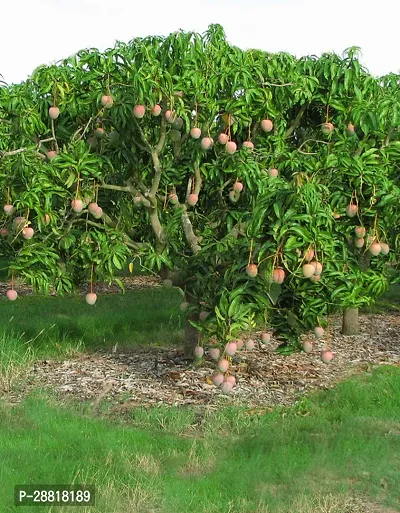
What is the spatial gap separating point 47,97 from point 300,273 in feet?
9.84

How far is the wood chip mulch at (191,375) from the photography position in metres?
7.19

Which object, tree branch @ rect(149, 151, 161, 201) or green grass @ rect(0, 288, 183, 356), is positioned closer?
tree branch @ rect(149, 151, 161, 201)

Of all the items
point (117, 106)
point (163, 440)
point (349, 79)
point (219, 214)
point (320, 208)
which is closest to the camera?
point (320, 208)

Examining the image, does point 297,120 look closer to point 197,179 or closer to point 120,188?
point 197,179

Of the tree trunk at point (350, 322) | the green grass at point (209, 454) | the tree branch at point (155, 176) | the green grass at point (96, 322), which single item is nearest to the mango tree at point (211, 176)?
the tree branch at point (155, 176)

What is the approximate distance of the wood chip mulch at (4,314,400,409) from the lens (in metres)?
7.19

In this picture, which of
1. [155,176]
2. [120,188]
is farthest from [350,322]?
[120,188]

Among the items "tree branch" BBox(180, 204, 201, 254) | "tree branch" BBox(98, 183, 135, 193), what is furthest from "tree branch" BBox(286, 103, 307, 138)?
"tree branch" BBox(98, 183, 135, 193)

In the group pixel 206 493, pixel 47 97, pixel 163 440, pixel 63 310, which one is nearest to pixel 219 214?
pixel 47 97

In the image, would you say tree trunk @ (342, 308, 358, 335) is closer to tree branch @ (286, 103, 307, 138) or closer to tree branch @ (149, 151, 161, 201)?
tree branch @ (286, 103, 307, 138)

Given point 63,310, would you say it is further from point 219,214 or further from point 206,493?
point 206,493

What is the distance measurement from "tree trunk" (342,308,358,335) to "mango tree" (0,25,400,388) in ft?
9.66

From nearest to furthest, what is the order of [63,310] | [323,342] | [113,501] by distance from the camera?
[113,501]
[323,342]
[63,310]

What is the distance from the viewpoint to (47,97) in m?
6.80
